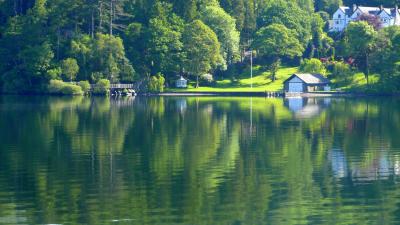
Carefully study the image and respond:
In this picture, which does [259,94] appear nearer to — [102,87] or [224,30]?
[224,30]

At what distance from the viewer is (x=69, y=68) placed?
12506 centimetres

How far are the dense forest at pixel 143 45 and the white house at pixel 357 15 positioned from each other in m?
15.0

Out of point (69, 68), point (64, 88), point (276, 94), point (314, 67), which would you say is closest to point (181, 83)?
point (276, 94)

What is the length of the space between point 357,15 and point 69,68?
5572 cm

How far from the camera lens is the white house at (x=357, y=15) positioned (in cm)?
15350

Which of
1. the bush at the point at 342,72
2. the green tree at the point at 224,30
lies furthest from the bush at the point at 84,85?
the bush at the point at 342,72

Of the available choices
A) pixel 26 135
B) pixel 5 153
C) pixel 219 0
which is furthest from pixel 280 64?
pixel 5 153

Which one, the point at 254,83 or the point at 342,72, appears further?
the point at 254,83

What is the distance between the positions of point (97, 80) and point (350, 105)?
44873 millimetres

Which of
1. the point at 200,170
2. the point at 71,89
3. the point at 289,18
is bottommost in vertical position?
the point at 200,170

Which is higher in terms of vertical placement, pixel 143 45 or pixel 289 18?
pixel 289 18

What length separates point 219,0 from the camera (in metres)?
150

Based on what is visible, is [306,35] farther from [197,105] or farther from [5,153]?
[5,153]

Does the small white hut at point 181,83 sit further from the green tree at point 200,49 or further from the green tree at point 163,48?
the green tree at point 200,49
